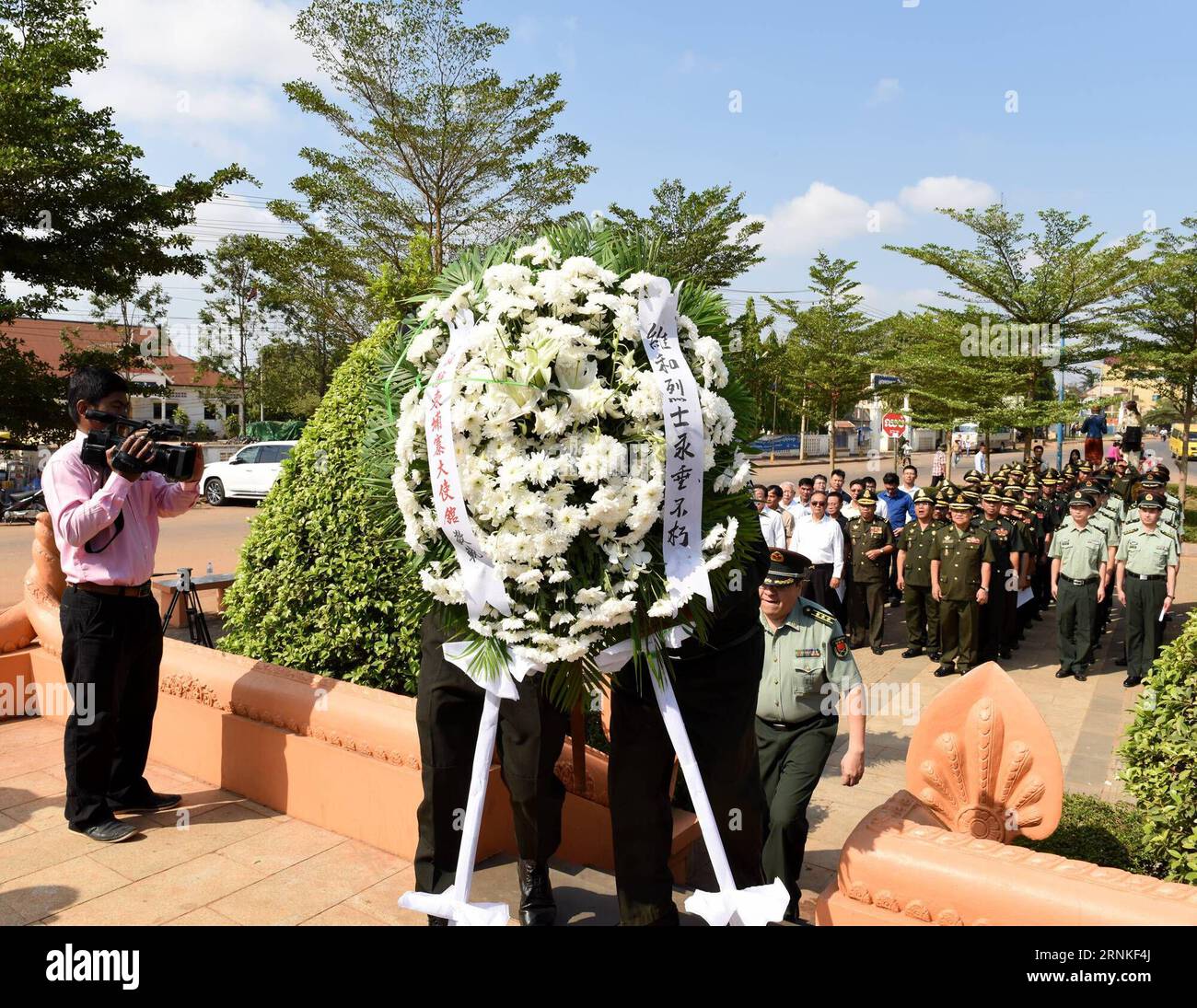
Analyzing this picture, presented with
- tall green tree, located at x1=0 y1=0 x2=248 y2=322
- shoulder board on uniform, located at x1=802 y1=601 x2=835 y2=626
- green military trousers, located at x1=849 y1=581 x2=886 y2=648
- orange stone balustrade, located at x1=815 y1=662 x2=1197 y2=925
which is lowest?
green military trousers, located at x1=849 y1=581 x2=886 y2=648

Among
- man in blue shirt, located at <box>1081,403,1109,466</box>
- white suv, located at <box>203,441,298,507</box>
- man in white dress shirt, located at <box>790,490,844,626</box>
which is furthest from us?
white suv, located at <box>203,441,298,507</box>

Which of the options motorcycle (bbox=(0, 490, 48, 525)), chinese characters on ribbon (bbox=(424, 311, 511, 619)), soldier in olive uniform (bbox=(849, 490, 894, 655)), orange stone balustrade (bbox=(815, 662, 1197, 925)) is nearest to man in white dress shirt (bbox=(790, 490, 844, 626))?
soldier in olive uniform (bbox=(849, 490, 894, 655))

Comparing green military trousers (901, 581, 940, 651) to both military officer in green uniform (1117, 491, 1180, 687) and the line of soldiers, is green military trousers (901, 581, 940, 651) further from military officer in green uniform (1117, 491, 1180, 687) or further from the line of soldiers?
military officer in green uniform (1117, 491, 1180, 687)

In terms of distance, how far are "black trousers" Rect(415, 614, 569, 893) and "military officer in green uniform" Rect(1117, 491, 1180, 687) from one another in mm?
7083

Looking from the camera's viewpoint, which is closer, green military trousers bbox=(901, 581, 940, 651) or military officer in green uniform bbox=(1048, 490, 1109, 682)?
military officer in green uniform bbox=(1048, 490, 1109, 682)

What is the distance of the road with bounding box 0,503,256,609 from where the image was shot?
1198 centimetres

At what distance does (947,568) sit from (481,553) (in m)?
7.24

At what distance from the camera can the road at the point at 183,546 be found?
1198 cm

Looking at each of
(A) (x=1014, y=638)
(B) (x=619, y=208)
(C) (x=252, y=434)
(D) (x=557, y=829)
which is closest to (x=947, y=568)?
(A) (x=1014, y=638)

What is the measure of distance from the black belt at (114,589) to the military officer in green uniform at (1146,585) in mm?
7872

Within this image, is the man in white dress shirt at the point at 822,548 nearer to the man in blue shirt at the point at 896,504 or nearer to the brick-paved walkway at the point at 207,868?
the man in blue shirt at the point at 896,504

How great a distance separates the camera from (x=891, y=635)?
33.5 ft

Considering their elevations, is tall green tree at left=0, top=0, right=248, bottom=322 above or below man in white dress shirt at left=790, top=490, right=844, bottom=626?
above
